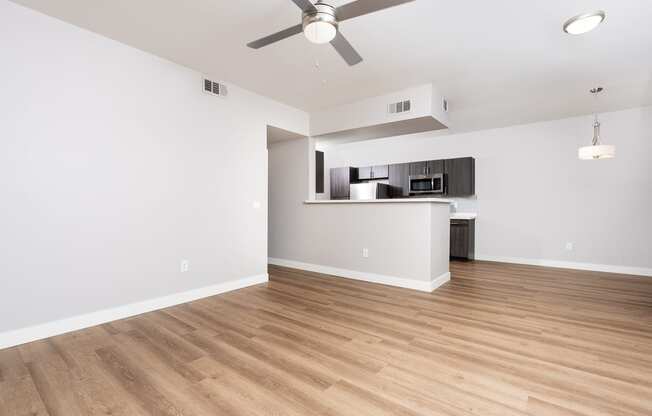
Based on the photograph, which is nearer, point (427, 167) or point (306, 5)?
point (306, 5)

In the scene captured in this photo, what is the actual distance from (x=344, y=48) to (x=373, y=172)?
4.95 meters

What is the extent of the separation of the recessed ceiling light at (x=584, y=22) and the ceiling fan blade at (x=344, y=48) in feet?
5.88

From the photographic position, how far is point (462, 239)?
5.93 metres

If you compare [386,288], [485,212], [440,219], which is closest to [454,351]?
[386,288]

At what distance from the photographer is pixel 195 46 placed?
298 centimetres

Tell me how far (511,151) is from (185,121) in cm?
556

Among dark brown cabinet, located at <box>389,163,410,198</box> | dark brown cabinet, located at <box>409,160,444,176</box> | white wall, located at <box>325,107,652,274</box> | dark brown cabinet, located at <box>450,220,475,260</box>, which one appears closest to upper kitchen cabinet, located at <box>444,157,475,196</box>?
dark brown cabinet, located at <box>409,160,444,176</box>

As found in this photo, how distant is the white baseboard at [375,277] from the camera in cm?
378

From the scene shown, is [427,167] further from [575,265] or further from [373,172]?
[575,265]

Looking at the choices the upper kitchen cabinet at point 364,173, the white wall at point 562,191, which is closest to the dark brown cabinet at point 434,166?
the white wall at point 562,191

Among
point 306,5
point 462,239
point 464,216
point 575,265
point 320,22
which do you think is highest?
point 306,5

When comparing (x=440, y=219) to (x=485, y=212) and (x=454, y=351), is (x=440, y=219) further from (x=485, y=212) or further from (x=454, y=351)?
(x=485, y=212)

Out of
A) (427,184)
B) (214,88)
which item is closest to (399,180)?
(427,184)

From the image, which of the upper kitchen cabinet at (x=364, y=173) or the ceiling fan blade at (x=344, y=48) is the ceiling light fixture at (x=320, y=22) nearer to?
the ceiling fan blade at (x=344, y=48)
